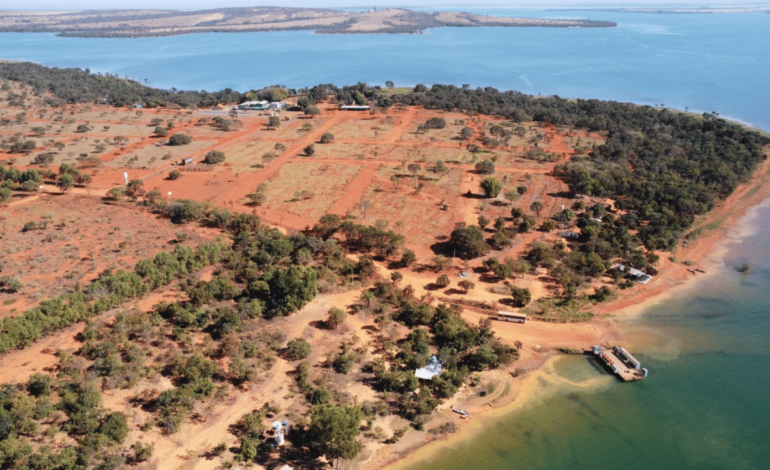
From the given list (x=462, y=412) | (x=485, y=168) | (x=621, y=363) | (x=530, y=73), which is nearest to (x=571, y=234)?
(x=621, y=363)

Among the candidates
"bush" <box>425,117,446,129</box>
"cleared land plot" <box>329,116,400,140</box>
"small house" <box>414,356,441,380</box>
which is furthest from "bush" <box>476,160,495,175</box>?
"small house" <box>414,356,441,380</box>

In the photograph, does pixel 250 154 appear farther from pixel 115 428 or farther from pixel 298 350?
pixel 115 428

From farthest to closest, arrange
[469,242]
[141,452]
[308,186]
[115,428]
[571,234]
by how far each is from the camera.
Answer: [308,186]
[571,234]
[469,242]
[115,428]
[141,452]

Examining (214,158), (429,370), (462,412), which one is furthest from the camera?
(214,158)

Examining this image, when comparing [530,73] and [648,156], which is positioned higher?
[530,73]

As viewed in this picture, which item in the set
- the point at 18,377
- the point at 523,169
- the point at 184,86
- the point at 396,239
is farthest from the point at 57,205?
the point at 184,86

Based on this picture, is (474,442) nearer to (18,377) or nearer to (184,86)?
(18,377)

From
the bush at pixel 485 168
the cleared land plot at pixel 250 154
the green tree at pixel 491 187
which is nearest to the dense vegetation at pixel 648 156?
the bush at pixel 485 168

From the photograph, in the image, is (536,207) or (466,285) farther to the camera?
(536,207)
